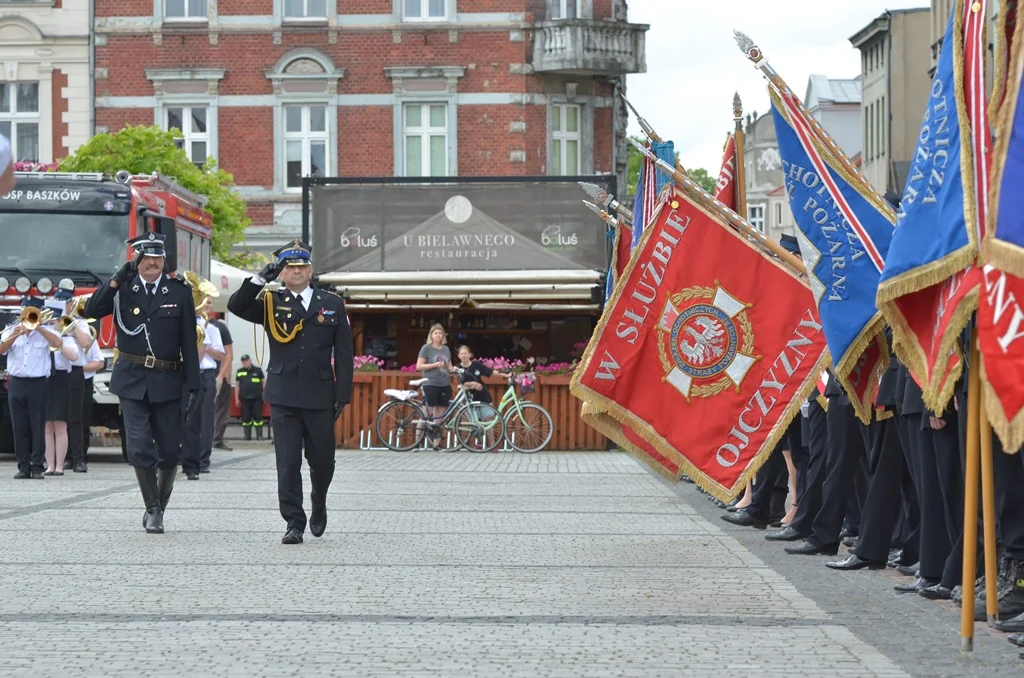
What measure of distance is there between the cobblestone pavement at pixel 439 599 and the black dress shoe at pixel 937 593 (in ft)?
0.58

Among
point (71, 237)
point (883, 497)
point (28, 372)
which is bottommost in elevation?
point (883, 497)

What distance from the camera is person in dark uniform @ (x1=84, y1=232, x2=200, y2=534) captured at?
488 inches

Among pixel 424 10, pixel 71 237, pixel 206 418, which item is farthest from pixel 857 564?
pixel 424 10

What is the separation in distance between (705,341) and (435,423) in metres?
14.4

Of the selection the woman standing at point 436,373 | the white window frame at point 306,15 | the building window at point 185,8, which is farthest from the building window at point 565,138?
the woman standing at point 436,373

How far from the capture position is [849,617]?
27.9 feet

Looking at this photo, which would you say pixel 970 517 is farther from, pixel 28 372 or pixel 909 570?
pixel 28 372

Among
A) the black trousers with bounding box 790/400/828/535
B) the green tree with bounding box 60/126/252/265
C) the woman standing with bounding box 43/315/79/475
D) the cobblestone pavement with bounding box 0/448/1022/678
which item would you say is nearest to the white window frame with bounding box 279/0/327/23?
the green tree with bounding box 60/126/252/265

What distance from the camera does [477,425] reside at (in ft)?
89.5

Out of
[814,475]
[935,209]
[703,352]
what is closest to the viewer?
[935,209]

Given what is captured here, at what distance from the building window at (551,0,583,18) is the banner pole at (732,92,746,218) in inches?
1146

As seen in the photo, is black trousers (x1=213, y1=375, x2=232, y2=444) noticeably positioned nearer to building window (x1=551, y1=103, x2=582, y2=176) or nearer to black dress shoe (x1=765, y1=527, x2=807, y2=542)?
black dress shoe (x1=765, y1=527, x2=807, y2=542)

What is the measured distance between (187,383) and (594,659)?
6.03 meters

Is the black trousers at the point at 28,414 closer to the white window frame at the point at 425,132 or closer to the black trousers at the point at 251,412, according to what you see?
the black trousers at the point at 251,412
